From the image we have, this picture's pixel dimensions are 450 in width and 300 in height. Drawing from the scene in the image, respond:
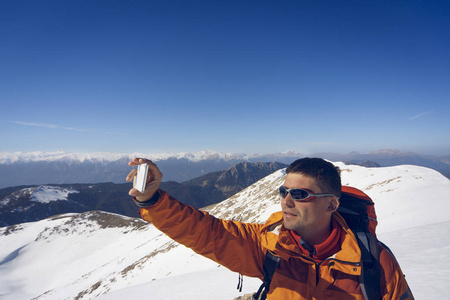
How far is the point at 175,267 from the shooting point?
2641cm

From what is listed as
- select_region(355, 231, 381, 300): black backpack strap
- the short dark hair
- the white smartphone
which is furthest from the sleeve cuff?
select_region(355, 231, 381, 300): black backpack strap

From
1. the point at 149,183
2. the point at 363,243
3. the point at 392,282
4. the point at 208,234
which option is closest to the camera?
the point at 392,282

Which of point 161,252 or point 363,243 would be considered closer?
point 363,243

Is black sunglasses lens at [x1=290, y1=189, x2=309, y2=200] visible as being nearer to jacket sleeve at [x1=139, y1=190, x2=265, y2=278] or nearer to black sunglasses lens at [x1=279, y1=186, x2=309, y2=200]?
black sunglasses lens at [x1=279, y1=186, x2=309, y2=200]

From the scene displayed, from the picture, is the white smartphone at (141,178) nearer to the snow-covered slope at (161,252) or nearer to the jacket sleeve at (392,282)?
the jacket sleeve at (392,282)

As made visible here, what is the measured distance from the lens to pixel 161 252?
35062 mm

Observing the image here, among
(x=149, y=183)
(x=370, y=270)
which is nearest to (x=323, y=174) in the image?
(x=370, y=270)

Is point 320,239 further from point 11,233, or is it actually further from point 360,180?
point 11,233

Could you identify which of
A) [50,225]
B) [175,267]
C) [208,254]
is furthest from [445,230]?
[50,225]

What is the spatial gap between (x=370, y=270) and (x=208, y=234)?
2.36 m

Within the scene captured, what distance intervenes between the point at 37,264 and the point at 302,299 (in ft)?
251

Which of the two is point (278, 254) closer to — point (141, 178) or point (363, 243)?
point (363, 243)

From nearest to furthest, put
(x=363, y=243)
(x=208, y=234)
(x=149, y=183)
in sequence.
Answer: (x=363, y=243), (x=149, y=183), (x=208, y=234)

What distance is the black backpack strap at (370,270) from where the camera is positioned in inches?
103
